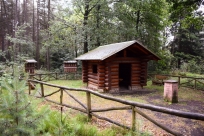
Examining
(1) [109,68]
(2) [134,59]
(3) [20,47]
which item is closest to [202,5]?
(2) [134,59]

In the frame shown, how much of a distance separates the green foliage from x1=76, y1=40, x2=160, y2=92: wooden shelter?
778 centimetres

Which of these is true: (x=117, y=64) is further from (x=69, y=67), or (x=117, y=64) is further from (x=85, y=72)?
(x=69, y=67)

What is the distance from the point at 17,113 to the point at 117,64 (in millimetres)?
9396

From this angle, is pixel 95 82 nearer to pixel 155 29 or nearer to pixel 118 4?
pixel 118 4

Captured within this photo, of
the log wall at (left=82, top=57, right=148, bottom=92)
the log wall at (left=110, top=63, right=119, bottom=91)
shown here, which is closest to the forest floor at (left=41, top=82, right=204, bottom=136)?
the log wall at (left=82, top=57, right=148, bottom=92)

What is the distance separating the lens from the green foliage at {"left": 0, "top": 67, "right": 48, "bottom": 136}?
2.13m

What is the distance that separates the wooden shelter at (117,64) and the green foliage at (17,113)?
778 cm

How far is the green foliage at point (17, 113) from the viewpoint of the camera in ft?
6.98

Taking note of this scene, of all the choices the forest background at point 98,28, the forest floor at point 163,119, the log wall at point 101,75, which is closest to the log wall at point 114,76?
the log wall at point 101,75

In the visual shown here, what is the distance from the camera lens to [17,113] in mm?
2170

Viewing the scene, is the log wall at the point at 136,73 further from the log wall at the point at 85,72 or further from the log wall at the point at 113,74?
the log wall at the point at 85,72

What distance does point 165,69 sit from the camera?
68.1ft

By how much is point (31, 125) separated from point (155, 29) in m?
Answer: 20.9

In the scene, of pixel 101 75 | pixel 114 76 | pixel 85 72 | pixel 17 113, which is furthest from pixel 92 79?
pixel 17 113
